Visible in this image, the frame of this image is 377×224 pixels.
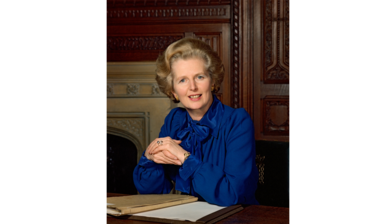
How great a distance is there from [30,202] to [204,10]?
10.5ft

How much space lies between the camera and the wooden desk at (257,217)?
3.25 ft

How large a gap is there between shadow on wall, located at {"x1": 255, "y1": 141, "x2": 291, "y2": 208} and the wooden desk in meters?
0.50

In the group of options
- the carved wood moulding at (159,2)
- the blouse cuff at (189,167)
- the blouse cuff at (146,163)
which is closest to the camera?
the blouse cuff at (189,167)

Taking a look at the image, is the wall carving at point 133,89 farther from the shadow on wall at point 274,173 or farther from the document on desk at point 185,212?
the document on desk at point 185,212

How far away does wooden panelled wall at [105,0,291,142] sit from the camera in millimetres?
3283

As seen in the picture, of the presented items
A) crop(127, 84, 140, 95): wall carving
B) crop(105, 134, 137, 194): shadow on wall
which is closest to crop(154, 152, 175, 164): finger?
crop(127, 84, 140, 95): wall carving

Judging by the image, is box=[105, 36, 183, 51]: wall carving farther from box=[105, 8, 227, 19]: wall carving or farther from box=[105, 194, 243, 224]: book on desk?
box=[105, 194, 243, 224]: book on desk

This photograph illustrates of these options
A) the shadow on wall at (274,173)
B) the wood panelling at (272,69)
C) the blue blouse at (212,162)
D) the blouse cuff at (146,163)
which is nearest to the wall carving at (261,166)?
the shadow on wall at (274,173)

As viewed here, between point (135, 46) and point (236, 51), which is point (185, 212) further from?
point (135, 46)

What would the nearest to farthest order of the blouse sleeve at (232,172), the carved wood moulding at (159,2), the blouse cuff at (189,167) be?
the blouse sleeve at (232,172)
the blouse cuff at (189,167)
the carved wood moulding at (159,2)

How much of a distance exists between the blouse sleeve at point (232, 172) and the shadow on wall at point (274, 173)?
0.18m

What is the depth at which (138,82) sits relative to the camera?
3.61 meters
